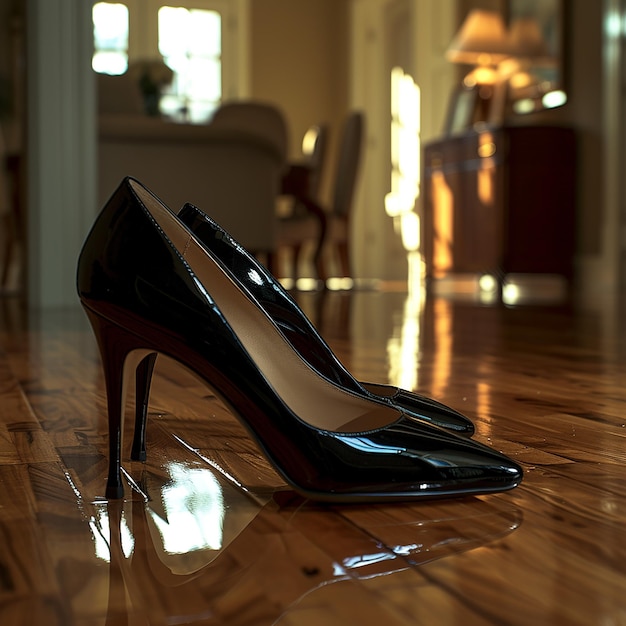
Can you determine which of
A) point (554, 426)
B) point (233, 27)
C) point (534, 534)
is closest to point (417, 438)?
point (534, 534)

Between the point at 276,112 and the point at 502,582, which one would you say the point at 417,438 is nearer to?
the point at 502,582

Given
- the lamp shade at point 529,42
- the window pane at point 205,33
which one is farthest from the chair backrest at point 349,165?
the window pane at point 205,33

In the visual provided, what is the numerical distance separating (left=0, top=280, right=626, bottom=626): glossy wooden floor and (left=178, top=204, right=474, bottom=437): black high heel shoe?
0.19 ft

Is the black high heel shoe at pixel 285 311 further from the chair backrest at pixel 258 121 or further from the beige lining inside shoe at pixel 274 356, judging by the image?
the chair backrest at pixel 258 121

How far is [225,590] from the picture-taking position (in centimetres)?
48

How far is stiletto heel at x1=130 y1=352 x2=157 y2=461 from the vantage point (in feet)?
2.70

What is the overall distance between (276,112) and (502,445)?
12.4ft

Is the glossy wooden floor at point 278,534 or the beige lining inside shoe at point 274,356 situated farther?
the beige lining inside shoe at point 274,356

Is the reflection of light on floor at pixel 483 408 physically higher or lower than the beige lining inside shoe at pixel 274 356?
lower

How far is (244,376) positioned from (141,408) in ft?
0.62

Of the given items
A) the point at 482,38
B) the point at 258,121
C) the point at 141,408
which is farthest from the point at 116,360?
the point at 482,38

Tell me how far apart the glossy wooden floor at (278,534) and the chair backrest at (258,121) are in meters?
2.89

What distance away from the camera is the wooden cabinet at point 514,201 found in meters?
4.89

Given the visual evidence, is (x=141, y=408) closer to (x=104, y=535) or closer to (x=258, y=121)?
(x=104, y=535)
